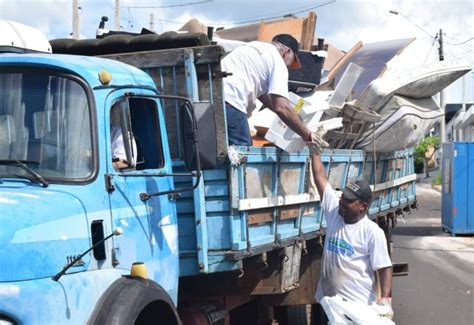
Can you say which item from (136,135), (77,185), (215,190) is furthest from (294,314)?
(77,185)

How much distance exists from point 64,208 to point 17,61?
945mm

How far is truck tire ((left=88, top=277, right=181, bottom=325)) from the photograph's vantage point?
3.38m

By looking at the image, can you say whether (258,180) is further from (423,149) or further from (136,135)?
(423,149)

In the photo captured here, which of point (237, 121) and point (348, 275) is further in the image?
point (237, 121)

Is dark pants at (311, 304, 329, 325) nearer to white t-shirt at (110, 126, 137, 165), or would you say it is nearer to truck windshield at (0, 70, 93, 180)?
white t-shirt at (110, 126, 137, 165)

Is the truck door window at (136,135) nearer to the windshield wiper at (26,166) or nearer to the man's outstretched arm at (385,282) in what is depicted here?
the windshield wiper at (26,166)

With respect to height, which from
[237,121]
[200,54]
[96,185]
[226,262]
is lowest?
[226,262]

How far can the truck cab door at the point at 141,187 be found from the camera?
Result: 390cm

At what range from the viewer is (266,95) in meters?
5.77

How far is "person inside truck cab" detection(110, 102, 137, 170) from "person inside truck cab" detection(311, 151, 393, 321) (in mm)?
1791

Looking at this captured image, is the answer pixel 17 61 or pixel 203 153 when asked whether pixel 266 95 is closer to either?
pixel 203 153

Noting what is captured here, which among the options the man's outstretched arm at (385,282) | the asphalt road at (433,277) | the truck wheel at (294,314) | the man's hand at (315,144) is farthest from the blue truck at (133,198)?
the asphalt road at (433,277)

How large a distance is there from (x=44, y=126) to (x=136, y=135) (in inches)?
32.4

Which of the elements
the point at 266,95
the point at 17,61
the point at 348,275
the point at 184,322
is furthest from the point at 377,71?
the point at 17,61
